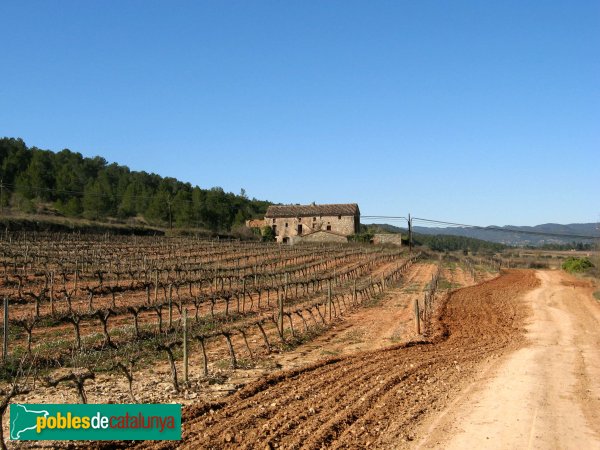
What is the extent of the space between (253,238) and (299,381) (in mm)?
77532

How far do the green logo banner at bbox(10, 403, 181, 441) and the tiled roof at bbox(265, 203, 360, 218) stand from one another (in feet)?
274

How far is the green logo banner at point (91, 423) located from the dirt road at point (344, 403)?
227 millimetres

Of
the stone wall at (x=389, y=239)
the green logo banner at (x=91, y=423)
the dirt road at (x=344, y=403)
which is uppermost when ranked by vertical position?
the stone wall at (x=389, y=239)

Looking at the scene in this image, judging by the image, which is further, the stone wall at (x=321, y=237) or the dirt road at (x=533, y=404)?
the stone wall at (x=321, y=237)

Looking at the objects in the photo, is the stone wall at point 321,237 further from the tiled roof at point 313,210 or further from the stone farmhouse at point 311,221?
the tiled roof at point 313,210

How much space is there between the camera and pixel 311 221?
94.5 meters

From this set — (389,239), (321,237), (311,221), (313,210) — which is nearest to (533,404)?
(389,239)

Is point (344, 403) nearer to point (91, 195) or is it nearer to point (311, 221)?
point (91, 195)

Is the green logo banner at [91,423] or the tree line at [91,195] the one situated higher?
the tree line at [91,195]

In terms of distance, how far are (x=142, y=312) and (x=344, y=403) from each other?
1382 cm

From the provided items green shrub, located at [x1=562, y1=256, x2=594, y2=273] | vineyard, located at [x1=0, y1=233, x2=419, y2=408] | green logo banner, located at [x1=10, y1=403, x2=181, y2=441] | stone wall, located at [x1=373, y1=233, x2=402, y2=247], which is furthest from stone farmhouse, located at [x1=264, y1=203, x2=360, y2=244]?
green logo banner, located at [x1=10, y1=403, x2=181, y2=441]

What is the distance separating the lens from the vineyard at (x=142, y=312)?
42.8ft

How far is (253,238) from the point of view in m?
89.0

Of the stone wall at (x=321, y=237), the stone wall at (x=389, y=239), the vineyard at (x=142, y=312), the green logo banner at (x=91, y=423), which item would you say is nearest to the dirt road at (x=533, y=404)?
the green logo banner at (x=91, y=423)
